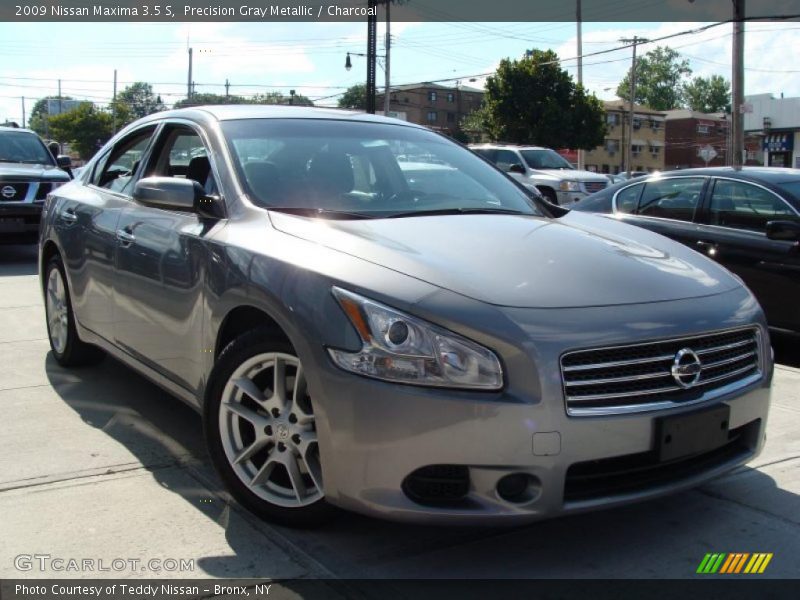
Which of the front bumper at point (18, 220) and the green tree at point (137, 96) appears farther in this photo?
the green tree at point (137, 96)

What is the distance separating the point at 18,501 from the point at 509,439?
6.84ft

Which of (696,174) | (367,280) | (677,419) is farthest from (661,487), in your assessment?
(696,174)

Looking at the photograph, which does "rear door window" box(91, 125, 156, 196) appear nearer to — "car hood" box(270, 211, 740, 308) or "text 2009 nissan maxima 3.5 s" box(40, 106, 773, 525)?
"text 2009 nissan maxima 3.5 s" box(40, 106, 773, 525)

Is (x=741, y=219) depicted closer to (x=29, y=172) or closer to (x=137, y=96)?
(x=29, y=172)

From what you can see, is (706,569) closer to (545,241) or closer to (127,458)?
(545,241)

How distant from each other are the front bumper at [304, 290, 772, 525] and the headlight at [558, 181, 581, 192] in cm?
1578

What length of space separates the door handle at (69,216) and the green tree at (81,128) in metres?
78.3

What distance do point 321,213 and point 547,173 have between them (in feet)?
51.5

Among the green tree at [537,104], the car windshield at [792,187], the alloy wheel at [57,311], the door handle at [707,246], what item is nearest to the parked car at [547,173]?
the door handle at [707,246]

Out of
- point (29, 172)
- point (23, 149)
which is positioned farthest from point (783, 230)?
point (23, 149)

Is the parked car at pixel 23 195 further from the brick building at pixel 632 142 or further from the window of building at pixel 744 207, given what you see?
the brick building at pixel 632 142

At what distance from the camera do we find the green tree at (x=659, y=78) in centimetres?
11306

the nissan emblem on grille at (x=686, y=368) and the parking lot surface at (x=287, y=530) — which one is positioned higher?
the nissan emblem on grille at (x=686, y=368)

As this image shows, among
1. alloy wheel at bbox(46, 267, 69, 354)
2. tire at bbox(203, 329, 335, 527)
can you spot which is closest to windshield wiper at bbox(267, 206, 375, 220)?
tire at bbox(203, 329, 335, 527)
